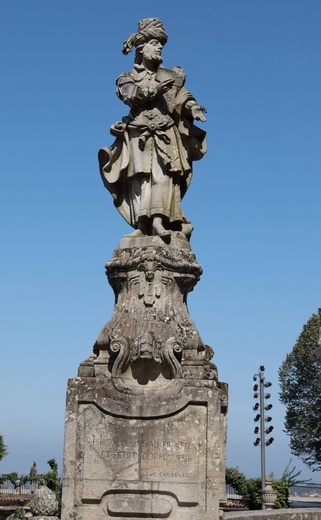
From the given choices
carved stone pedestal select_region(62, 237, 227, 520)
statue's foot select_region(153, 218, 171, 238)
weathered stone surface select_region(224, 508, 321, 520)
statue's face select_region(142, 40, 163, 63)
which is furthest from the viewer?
weathered stone surface select_region(224, 508, 321, 520)

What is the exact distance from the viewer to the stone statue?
1070 centimetres

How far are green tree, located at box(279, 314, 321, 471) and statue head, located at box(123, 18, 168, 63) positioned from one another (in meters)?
32.7

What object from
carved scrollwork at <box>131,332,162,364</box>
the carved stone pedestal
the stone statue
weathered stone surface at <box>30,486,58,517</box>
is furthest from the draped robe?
weathered stone surface at <box>30,486,58,517</box>

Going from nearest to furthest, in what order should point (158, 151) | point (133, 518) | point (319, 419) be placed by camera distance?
point (133, 518) < point (158, 151) < point (319, 419)

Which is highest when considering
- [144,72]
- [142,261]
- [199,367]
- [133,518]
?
[144,72]

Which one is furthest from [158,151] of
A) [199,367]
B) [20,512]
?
[20,512]

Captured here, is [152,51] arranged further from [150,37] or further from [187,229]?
[187,229]

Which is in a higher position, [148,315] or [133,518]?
[148,315]

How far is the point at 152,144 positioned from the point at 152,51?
48.6 inches

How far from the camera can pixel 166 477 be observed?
29.7ft

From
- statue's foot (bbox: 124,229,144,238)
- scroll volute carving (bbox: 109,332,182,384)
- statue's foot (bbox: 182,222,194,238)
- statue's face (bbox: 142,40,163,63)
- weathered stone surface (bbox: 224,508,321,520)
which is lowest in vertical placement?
weathered stone surface (bbox: 224,508,321,520)

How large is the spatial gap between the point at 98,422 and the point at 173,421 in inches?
33.1

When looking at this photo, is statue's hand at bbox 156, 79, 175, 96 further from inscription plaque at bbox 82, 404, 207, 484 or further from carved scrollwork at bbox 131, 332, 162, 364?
inscription plaque at bbox 82, 404, 207, 484

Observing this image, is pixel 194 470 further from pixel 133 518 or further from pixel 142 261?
pixel 142 261
